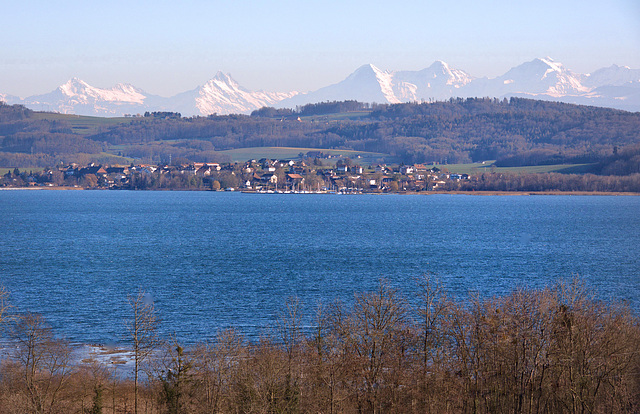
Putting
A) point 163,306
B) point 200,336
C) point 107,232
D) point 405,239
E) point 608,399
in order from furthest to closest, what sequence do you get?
point 107,232
point 405,239
point 163,306
point 200,336
point 608,399

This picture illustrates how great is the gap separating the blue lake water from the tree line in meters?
9.10

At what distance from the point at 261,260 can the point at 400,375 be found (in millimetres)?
41453

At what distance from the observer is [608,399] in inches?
1033

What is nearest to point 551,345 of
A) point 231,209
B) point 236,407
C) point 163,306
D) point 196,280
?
point 236,407

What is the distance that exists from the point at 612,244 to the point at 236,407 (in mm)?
67652

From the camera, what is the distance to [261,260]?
221ft

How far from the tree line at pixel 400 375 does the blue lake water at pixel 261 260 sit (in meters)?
9.10

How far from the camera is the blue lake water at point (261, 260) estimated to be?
45.1m

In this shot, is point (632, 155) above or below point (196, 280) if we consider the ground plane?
above

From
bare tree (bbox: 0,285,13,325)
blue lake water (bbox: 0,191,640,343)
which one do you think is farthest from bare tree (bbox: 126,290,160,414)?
bare tree (bbox: 0,285,13,325)

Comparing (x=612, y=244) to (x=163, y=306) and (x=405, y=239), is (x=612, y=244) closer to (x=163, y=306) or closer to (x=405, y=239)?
(x=405, y=239)

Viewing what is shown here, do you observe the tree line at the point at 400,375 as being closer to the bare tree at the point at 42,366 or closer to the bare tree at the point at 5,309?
the bare tree at the point at 42,366

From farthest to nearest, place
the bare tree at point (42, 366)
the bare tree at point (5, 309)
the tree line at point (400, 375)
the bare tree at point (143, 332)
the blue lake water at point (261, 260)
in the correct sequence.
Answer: the blue lake water at point (261, 260) → the bare tree at point (5, 309) → the bare tree at point (143, 332) → the bare tree at point (42, 366) → the tree line at point (400, 375)

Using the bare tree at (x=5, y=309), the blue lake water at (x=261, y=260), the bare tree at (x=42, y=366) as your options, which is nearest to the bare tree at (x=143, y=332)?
the blue lake water at (x=261, y=260)
